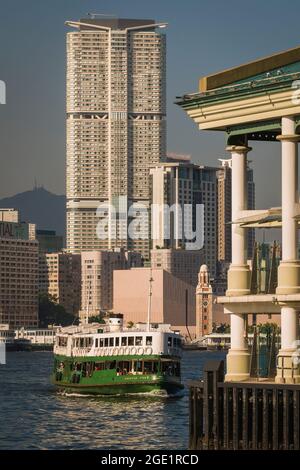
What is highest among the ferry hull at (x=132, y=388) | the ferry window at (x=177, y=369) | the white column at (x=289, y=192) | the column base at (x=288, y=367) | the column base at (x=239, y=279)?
the white column at (x=289, y=192)

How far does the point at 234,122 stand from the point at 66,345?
72663 millimetres

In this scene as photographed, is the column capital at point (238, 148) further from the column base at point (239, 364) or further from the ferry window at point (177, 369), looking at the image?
the ferry window at point (177, 369)

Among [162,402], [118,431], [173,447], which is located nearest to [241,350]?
[173,447]

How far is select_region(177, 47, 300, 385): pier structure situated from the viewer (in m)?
40.3

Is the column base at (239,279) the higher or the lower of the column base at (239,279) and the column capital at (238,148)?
the lower

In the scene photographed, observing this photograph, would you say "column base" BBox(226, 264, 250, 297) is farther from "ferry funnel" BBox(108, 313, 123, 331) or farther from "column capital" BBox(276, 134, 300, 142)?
"ferry funnel" BBox(108, 313, 123, 331)

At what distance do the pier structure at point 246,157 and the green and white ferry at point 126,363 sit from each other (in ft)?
205

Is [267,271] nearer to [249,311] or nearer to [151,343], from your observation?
[249,311]

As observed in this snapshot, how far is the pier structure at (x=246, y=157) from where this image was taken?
4031cm

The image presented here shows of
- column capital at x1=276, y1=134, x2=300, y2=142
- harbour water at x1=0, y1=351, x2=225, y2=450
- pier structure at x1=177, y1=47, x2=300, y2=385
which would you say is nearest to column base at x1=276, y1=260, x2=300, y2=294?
pier structure at x1=177, y1=47, x2=300, y2=385

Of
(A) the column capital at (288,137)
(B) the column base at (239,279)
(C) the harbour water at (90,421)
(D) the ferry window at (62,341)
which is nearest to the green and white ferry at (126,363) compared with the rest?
(C) the harbour water at (90,421)

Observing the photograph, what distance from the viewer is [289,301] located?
40250mm

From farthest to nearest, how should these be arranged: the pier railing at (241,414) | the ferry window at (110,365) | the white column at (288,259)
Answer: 1. the ferry window at (110,365)
2. the white column at (288,259)
3. the pier railing at (241,414)

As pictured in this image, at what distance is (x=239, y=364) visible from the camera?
42500mm
